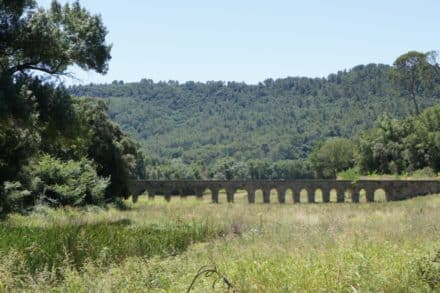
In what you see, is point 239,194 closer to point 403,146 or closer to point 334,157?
point 403,146

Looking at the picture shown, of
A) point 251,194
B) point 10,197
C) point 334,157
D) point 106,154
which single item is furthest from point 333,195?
point 10,197

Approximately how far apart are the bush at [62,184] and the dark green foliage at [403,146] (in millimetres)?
38281

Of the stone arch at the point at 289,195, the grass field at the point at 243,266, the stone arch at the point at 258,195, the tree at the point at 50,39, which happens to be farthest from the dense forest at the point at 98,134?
the stone arch at the point at 258,195

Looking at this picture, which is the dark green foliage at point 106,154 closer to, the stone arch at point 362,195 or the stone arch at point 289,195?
the stone arch at point 289,195

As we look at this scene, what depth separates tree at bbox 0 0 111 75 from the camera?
16.4 metres

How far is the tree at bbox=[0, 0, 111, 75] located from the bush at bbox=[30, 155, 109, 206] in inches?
283

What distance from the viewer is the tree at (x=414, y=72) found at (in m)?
70.0

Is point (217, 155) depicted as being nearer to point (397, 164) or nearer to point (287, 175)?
point (287, 175)

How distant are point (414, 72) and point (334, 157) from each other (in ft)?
64.7

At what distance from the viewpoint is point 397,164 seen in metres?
63.0

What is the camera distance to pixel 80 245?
8508 mm

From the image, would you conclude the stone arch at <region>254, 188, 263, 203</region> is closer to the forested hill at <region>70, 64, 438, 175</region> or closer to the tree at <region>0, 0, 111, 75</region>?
the tree at <region>0, 0, 111, 75</region>

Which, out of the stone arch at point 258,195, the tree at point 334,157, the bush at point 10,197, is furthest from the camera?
the tree at point 334,157

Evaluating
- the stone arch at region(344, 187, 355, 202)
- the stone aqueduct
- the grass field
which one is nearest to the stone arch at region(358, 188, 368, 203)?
the stone aqueduct
